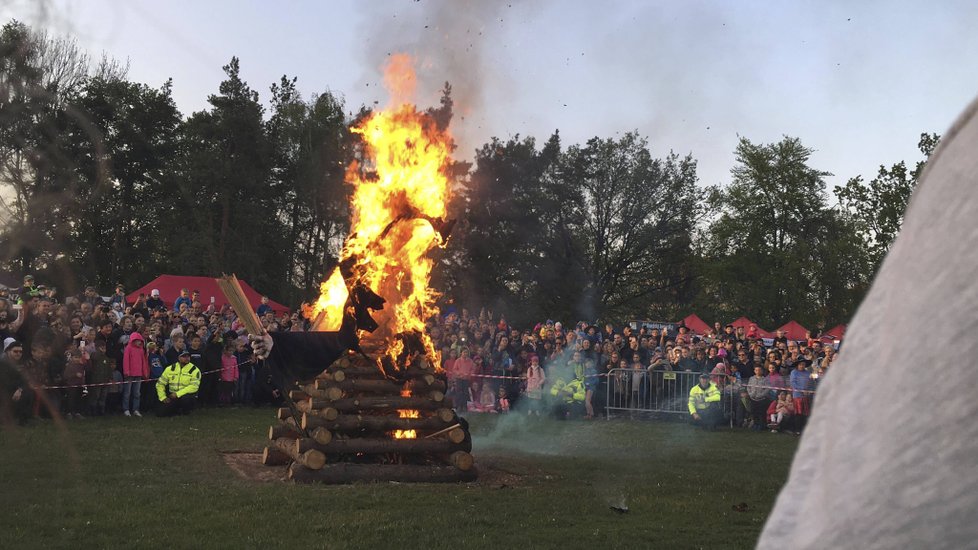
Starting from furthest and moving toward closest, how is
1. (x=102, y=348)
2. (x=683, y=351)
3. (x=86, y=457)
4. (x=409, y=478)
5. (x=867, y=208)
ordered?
1. (x=867, y=208)
2. (x=683, y=351)
3. (x=102, y=348)
4. (x=86, y=457)
5. (x=409, y=478)

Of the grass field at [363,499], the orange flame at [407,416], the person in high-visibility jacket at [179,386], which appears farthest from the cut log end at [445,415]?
the person in high-visibility jacket at [179,386]

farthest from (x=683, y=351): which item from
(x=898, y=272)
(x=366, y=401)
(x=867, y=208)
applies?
(x=867, y=208)

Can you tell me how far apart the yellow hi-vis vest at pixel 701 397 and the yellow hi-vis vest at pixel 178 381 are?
1017cm

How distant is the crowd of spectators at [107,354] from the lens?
14.7 meters

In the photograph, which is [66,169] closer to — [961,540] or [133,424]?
[133,424]

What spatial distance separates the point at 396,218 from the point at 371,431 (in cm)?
272

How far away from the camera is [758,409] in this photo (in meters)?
19.0

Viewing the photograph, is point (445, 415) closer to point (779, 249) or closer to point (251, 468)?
point (251, 468)

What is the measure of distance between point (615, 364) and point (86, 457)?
1224 centimetres

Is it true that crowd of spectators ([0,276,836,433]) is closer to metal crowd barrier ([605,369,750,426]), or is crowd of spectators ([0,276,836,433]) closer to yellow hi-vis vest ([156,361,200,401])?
metal crowd barrier ([605,369,750,426])

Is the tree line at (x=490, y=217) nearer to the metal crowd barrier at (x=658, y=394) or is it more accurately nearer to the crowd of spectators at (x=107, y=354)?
the crowd of spectators at (x=107, y=354)

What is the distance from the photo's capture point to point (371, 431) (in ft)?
36.4

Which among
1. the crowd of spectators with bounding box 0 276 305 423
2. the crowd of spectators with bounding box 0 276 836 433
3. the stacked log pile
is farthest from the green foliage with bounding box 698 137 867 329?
the stacked log pile

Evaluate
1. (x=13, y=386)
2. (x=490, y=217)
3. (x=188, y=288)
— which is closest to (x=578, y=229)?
(x=490, y=217)
